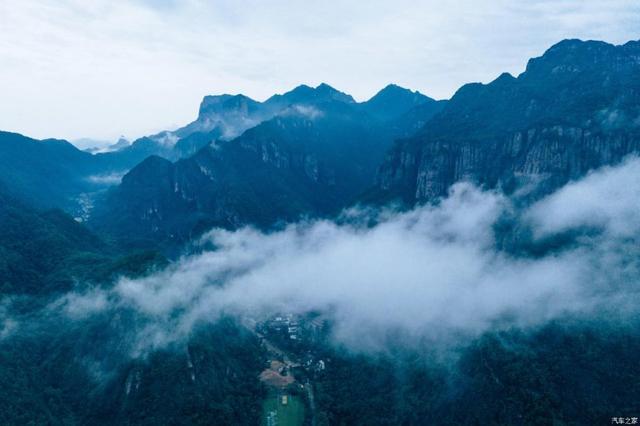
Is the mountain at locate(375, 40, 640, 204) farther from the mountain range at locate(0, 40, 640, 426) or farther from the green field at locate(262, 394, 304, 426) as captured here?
the green field at locate(262, 394, 304, 426)

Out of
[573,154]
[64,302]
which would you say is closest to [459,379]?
[573,154]

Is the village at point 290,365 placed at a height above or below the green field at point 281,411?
above

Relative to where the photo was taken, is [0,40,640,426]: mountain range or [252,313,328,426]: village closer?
[0,40,640,426]: mountain range

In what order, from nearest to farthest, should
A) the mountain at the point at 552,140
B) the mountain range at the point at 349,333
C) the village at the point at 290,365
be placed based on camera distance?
the mountain range at the point at 349,333, the village at the point at 290,365, the mountain at the point at 552,140

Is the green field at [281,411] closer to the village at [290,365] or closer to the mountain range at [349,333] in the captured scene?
the village at [290,365]

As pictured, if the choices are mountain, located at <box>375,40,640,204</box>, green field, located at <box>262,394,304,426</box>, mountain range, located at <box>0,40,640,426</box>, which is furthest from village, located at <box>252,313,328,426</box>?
mountain, located at <box>375,40,640,204</box>

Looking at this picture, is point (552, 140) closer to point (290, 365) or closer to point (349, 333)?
point (349, 333)

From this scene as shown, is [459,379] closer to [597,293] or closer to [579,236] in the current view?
[597,293]

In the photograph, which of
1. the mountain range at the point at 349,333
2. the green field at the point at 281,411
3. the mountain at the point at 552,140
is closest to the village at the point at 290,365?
the green field at the point at 281,411
